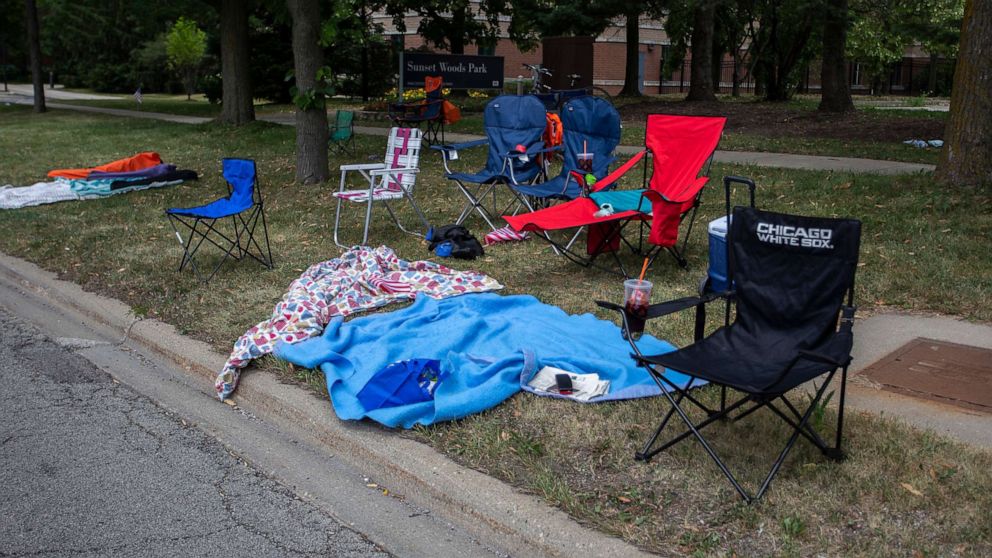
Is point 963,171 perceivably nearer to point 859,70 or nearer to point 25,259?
point 25,259

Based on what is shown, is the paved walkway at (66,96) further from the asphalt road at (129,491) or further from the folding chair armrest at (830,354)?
the folding chair armrest at (830,354)

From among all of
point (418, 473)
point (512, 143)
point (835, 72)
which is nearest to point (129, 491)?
point (418, 473)

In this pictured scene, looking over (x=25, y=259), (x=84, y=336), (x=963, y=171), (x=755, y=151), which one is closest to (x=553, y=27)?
(x=755, y=151)

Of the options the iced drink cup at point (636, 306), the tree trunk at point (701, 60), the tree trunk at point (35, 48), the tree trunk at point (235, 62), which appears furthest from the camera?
the tree trunk at point (35, 48)

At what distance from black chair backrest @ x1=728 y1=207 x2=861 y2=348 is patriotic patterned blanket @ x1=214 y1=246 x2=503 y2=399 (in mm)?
2721

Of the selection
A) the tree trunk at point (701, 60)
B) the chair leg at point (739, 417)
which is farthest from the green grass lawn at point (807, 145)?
the chair leg at point (739, 417)

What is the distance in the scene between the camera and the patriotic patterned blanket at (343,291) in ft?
17.9

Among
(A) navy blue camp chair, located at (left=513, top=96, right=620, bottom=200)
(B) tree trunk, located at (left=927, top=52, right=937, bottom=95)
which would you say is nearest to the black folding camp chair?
(A) navy blue camp chair, located at (left=513, top=96, right=620, bottom=200)

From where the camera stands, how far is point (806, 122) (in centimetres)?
1703

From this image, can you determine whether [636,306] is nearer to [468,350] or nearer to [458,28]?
[468,350]

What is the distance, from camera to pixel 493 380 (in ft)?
15.5

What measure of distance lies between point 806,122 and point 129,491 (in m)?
15.6

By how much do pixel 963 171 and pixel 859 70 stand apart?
39711 millimetres

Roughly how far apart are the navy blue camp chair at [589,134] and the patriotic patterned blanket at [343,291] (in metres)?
1.71
